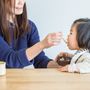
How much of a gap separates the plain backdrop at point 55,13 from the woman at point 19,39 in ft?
0.43

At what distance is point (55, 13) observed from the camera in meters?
1.76

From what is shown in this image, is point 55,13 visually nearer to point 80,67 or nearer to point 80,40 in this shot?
point 80,40

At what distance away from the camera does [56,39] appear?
Answer: 1183mm

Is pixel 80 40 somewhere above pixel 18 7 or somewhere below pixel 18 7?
below

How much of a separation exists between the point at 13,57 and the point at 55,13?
574 millimetres

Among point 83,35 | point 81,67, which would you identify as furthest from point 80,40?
point 81,67

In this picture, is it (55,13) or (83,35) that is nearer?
(83,35)

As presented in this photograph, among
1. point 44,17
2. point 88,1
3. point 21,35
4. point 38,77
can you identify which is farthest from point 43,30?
point 38,77

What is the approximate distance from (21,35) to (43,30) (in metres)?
0.24

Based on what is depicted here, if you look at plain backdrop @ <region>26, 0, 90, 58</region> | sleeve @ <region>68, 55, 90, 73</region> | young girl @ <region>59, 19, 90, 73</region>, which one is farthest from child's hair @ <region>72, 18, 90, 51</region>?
plain backdrop @ <region>26, 0, 90, 58</region>

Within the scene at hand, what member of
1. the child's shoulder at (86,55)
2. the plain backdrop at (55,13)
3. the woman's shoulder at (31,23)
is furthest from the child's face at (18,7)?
the child's shoulder at (86,55)

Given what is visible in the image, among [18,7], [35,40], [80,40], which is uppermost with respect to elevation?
[18,7]

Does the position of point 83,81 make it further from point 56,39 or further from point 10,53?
point 10,53

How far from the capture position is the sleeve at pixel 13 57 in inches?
50.1
